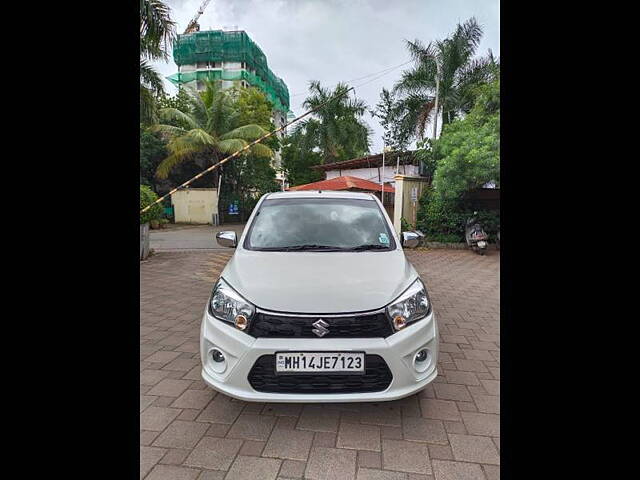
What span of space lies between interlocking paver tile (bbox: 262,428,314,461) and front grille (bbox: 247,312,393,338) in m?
0.62

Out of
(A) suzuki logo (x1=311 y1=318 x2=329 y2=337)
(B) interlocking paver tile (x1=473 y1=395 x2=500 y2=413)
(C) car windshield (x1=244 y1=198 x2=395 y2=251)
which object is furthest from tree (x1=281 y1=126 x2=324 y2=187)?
(A) suzuki logo (x1=311 y1=318 x2=329 y2=337)

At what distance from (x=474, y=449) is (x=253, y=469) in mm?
1238

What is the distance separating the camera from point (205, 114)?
19016 mm

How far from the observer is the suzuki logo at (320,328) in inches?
83.0

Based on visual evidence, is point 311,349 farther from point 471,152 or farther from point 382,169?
point 382,169

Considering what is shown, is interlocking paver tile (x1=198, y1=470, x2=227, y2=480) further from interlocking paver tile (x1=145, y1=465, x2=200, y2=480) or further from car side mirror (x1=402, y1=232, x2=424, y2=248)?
car side mirror (x1=402, y1=232, x2=424, y2=248)

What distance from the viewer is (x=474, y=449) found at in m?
2.12

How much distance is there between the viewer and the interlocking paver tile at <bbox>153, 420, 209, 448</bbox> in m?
2.14

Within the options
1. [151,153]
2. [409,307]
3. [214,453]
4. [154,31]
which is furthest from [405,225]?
[151,153]

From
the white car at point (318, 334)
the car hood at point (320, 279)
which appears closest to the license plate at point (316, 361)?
the white car at point (318, 334)
